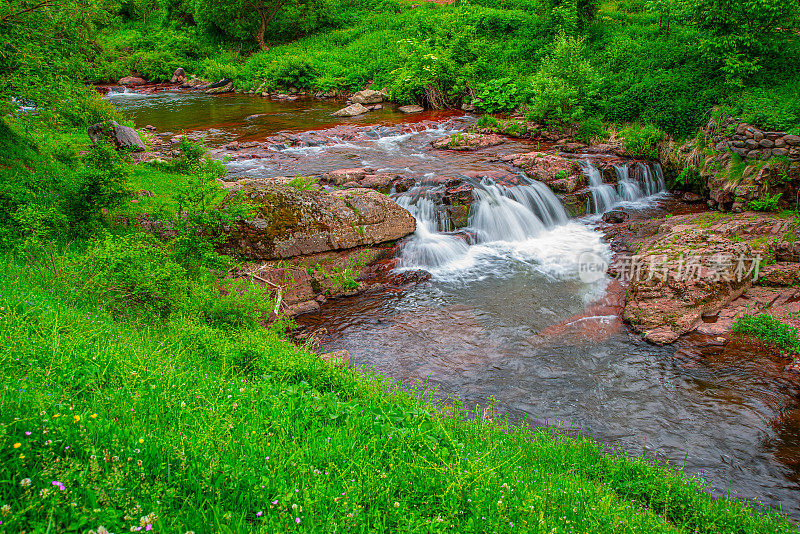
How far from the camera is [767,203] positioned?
12070mm

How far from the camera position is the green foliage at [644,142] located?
16656mm

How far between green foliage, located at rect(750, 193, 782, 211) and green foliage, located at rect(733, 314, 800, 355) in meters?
4.87

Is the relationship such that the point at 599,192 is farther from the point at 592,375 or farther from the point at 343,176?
the point at 592,375

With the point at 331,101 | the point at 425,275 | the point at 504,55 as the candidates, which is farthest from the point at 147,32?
→ the point at 425,275

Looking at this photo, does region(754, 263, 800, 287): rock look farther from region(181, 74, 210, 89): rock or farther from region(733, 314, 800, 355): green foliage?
region(181, 74, 210, 89): rock

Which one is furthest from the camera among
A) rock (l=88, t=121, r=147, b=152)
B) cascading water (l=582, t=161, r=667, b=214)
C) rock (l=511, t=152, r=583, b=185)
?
cascading water (l=582, t=161, r=667, b=214)

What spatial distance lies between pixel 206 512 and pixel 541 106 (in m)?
19.5

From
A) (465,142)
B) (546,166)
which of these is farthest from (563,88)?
(546,166)

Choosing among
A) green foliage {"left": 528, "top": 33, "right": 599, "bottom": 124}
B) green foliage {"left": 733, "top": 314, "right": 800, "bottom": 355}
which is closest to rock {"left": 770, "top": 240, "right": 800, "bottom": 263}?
green foliage {"left": 733, "top": 314, "right": 800, "bottom": 355}

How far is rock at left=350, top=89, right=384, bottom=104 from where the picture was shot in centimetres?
2728

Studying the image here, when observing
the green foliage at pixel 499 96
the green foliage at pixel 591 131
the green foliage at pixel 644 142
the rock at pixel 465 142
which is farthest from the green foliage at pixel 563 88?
the green foliage at pixel 644 142

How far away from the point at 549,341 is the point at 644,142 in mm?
11431

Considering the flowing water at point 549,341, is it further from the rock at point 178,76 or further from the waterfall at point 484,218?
the rock at point 178,76

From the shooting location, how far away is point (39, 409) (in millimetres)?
2979
